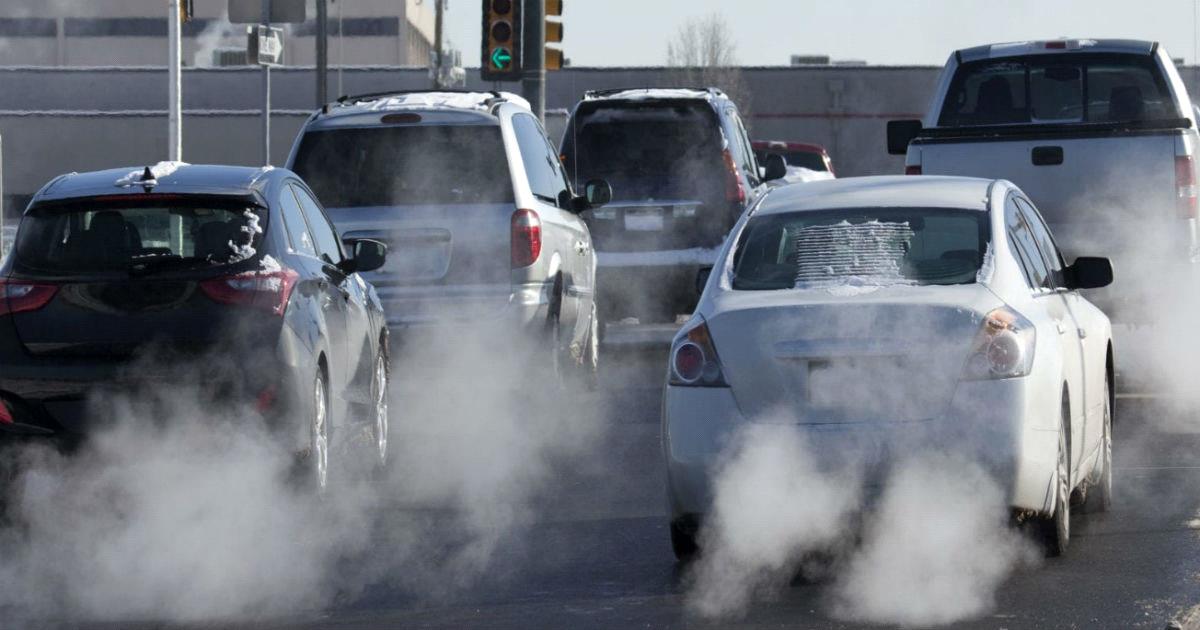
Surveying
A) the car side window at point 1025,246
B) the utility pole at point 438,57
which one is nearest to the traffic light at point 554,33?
the car side window at point 1025,246

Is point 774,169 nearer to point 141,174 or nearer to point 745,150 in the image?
point 745,150

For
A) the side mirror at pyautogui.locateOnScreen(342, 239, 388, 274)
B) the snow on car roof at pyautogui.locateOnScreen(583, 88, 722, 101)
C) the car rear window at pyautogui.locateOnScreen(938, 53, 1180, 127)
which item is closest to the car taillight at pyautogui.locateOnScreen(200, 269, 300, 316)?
the side mirror at pyautogui.locateOnScreen(342, 239, 388, 274)

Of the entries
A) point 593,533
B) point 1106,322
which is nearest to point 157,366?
point 593,533

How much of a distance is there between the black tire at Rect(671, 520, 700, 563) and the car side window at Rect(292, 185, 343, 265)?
9.84 feet

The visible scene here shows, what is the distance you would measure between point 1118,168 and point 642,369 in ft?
14.4

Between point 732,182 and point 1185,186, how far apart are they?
15.9 ft

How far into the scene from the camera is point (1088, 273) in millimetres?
9562

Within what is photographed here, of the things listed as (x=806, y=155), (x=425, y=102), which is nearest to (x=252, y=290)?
(x=425, y=102)

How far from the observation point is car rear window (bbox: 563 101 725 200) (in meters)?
18.3

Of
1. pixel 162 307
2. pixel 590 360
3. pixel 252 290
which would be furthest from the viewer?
pixel 590 360

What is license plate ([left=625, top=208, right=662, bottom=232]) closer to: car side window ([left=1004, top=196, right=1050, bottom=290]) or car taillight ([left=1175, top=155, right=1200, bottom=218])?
car taillight ([left=1175, top=155, right=1200, bottom=218])

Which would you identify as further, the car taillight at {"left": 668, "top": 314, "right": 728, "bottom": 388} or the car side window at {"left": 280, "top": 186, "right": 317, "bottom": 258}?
the car side window at {"left": 280, "top": 186, "right": 317, "bottom": 258}

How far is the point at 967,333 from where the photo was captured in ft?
26.2

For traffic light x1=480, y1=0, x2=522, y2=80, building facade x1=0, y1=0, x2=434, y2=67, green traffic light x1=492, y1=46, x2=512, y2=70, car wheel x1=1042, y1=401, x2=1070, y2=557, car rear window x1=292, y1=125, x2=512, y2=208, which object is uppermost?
building facade x1=0, y1=0, x2=434, y2=67
